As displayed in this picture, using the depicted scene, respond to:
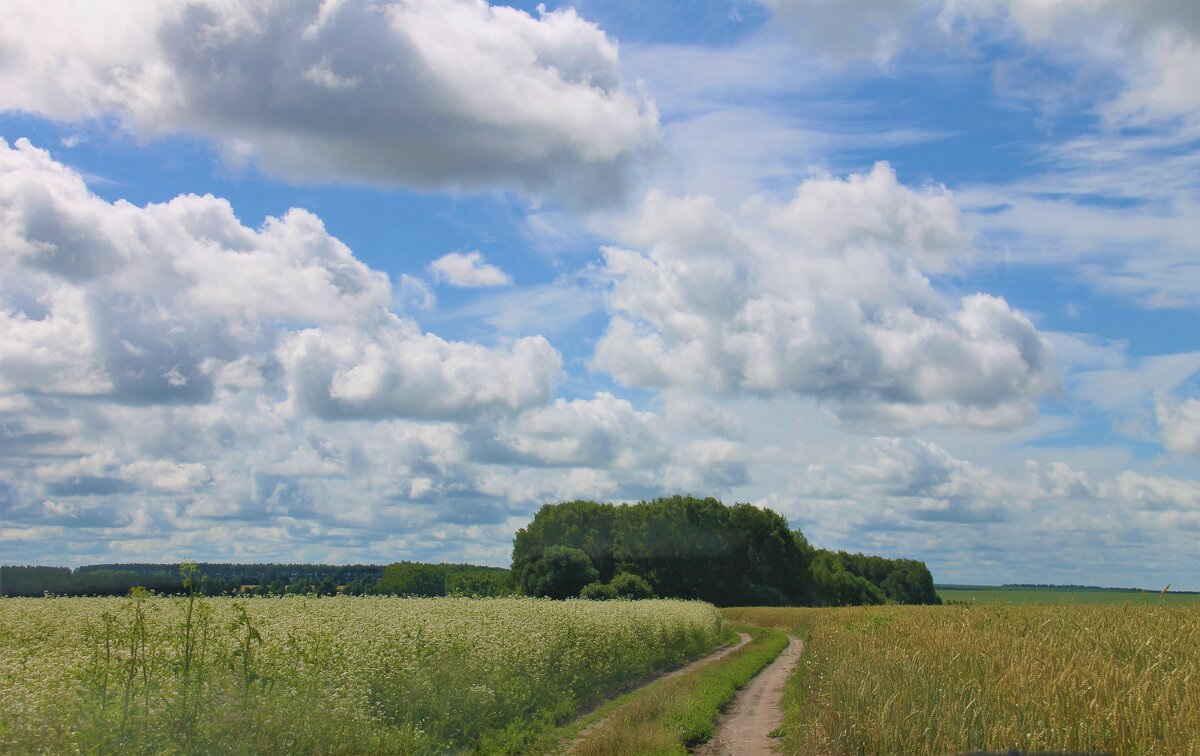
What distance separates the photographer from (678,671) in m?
30.4

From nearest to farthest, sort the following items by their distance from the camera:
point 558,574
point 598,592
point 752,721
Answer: point 752,721, point 598,592, point 558,574

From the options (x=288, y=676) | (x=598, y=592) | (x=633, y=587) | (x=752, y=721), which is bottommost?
(x=752, y=721)

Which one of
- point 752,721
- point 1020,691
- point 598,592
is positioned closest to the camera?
point 1020,691

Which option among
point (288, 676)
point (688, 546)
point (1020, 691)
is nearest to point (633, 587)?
point (688, 546)

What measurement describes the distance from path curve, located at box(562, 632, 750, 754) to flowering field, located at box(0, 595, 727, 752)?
89 centimetres

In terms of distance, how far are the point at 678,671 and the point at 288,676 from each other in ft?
63.6

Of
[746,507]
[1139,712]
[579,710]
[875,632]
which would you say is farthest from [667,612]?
[746,507]

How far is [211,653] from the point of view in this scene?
1320cm

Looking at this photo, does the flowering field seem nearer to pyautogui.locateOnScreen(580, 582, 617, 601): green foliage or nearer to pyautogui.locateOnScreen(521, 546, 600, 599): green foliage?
pyautogui.locateOnScreen(580, 582, 617, 601): green foliage

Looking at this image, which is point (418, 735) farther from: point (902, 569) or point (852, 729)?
point (902, 569)

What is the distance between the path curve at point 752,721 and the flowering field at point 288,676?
11.3 feet

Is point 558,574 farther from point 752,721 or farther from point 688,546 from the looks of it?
point 752,721

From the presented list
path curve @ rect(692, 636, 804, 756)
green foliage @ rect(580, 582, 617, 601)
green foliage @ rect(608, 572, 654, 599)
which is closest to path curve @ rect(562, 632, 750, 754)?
path curve @ rect(692, 636, 804, 756)

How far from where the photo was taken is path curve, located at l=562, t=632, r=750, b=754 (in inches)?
675
